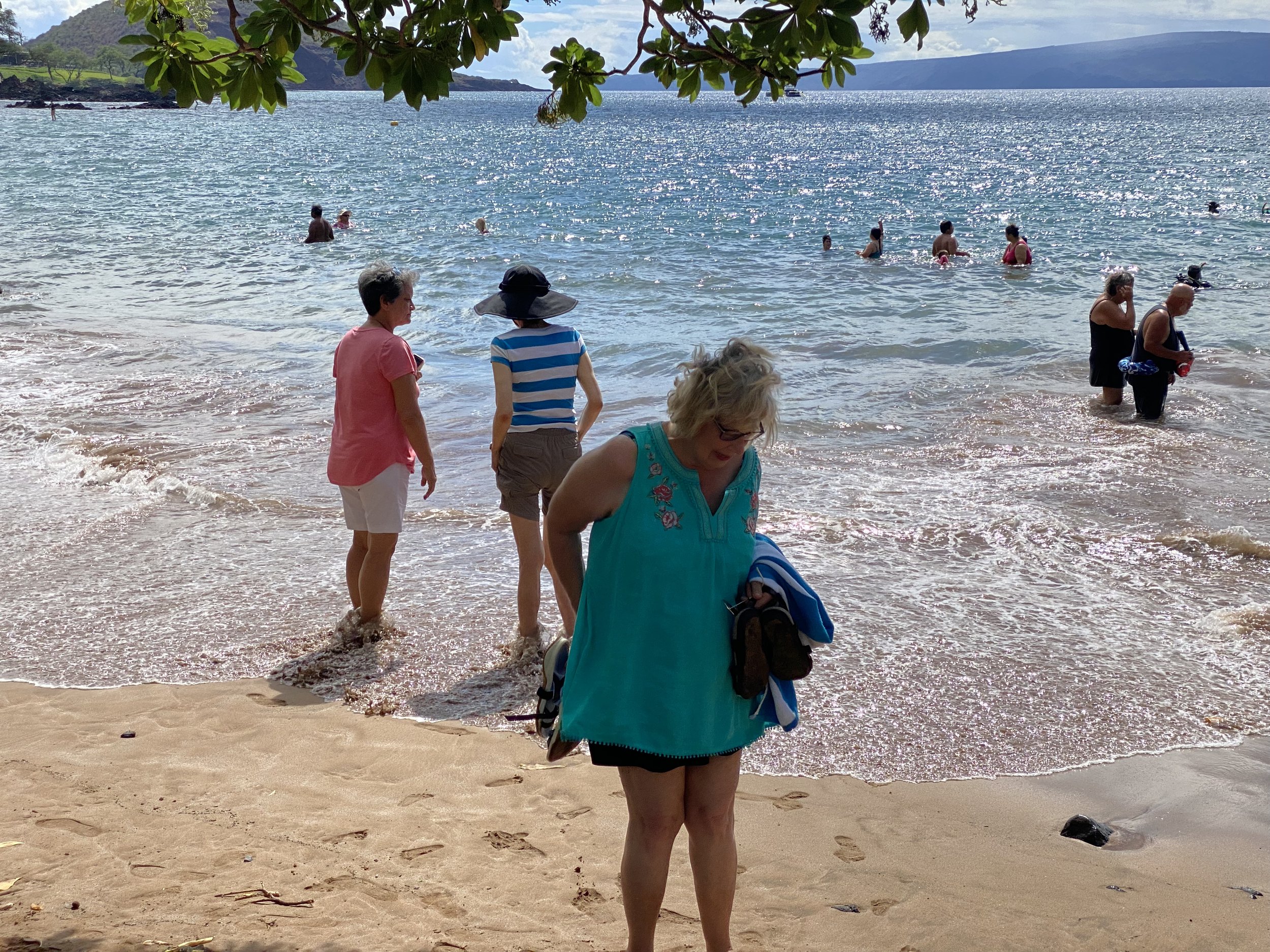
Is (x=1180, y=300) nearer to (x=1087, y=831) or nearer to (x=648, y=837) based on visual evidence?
(x=1087, y=831)

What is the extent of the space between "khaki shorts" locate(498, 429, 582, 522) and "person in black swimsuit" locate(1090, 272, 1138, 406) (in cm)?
708

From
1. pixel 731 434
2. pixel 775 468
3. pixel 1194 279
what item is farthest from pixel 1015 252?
pixel 731 434

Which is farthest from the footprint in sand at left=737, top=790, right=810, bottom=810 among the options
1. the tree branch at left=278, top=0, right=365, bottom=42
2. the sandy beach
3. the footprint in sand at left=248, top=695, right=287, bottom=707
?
the tree branch at left=278, top=0, right=365, bottom=42

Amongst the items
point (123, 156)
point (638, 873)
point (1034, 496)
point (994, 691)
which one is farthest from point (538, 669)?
point (123, 156)

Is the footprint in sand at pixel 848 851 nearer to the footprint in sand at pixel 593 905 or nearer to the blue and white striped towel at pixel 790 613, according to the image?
the footprint in sand at pixel 593 905

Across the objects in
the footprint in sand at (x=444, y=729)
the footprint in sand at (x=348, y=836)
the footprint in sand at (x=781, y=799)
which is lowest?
the footprint in sand at (x=781, y=799)

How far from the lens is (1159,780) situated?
442 cm

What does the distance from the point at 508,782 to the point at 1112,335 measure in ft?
28.3

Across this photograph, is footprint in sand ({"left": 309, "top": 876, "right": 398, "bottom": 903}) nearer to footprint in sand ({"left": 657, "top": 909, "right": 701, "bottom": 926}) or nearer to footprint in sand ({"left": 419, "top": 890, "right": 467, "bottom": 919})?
footprint in sand ({"left": 419, "top": 890, "right": 467, "bottom": 919})

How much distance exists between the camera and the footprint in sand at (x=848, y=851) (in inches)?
149

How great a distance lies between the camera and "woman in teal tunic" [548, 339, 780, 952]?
8.80ft

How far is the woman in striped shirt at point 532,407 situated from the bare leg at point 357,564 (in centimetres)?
79

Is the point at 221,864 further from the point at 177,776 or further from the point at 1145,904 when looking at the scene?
the point at 1145,904

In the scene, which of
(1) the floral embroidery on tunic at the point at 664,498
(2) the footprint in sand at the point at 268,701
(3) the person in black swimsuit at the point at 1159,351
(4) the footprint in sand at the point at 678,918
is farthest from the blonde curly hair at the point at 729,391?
(3) the person in black swimsuit at the point at 1159,351
